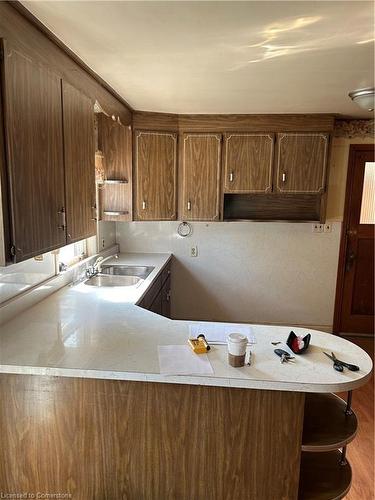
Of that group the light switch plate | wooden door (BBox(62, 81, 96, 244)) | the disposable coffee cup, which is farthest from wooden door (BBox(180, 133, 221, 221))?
the disposable coffee cup

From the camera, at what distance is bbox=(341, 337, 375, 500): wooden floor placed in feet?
6.75

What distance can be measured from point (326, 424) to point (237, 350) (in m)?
0.57

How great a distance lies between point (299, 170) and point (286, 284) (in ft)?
4.22

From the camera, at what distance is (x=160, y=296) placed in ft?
10.8

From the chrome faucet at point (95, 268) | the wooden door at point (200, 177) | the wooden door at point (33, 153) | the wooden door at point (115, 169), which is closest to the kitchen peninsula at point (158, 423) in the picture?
the wooden door at point (33, 153)

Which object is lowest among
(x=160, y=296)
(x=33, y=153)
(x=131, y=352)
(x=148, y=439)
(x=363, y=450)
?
(x=363, y=450)

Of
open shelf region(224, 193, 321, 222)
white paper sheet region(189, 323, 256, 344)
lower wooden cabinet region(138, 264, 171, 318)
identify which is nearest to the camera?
white paper sheet region(189, 323, 256, 344)

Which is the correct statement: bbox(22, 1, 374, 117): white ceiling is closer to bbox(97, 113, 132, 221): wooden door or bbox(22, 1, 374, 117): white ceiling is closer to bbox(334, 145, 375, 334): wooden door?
bbox(97, 113, 132, 221): wooden door

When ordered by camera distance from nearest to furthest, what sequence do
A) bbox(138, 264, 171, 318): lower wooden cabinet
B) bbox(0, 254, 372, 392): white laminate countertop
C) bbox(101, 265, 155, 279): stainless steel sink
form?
bbox(0, 254, 372, 392): white laminate countertop → bbox(138, 264, 171, 318): lower wooden cabinet → bbox(101, 265, 155, 279): stainless steel sink

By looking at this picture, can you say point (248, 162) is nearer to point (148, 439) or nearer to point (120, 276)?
point (120, 276)

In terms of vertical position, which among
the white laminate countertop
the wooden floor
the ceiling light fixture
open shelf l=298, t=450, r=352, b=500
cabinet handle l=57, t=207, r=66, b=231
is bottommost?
the wooden floor

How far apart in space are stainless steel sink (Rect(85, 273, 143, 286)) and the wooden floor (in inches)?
76.8

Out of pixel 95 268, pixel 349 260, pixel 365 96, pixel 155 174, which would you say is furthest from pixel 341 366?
pixel 349 260

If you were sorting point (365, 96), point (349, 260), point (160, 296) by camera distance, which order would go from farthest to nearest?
point (349, 260)
point (160, 296)
point (365, 96)
